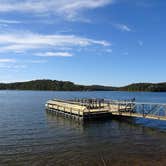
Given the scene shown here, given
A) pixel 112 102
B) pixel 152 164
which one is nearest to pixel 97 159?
pixel 152 164

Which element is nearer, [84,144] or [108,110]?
[84,144]

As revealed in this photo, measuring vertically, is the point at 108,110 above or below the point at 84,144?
above

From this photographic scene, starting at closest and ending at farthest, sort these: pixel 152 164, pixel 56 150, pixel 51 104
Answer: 1. pixel 152 164
2. pixel 56 150
3. pixel 51 104

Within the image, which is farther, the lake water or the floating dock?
the floating dock

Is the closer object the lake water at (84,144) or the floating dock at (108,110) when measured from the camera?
the lake water at (84,144)

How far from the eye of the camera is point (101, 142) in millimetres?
26719

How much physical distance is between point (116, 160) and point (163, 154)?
3857mm

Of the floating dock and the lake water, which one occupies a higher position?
the floating dock

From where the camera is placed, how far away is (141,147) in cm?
2438

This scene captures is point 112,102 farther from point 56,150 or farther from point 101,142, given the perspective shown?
point 56,150

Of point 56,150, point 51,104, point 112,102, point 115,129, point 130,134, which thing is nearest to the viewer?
point 56,150

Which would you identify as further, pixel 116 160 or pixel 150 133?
pixel 150 133

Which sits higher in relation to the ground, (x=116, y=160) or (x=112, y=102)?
(x=112, y=102)

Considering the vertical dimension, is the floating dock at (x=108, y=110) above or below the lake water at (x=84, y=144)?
above
